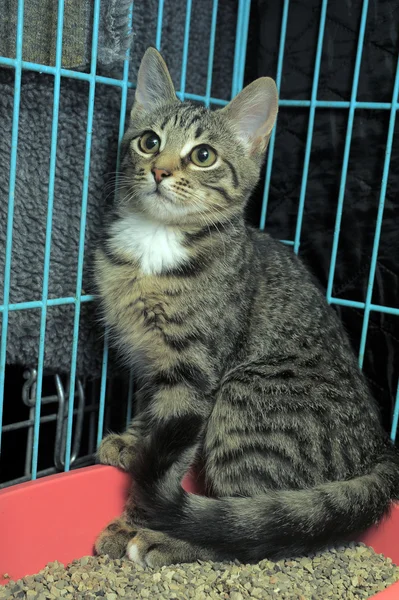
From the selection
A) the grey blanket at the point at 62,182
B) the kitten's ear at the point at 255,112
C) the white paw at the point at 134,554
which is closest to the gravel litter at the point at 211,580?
the white paw at the point at 134,554

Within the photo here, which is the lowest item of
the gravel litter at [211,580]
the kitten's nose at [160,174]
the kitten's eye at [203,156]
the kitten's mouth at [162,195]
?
the gravel litter at [211,580]

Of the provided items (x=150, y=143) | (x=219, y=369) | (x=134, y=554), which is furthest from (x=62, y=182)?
(x=134, y=554)

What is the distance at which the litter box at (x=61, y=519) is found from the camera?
5.09 feet

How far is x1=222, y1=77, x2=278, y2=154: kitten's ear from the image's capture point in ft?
5.86

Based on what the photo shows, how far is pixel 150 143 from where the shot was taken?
1792 mm

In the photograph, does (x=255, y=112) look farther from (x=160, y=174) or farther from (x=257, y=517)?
(x=257, y=517)

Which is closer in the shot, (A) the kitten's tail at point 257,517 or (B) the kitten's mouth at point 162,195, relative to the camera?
(A) the kitten's tail at point 257,517

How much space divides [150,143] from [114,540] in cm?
110

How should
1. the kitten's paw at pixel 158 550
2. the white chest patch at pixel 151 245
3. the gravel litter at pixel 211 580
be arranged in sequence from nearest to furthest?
1. the gravel litter at pixel 211 580
2. the kitten's paw at pixel 158 550
3. the white chest patch at pixel 151 245

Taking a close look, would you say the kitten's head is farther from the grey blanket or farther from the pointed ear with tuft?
the grey blanket

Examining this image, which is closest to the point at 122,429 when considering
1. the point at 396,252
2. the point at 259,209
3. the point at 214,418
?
the point at 214,418

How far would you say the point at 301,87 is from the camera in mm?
2172

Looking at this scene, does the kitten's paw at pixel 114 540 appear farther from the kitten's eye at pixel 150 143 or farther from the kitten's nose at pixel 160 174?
the kitten's eye at pixel 150 143

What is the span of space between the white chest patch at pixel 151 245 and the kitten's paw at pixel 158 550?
711mm
